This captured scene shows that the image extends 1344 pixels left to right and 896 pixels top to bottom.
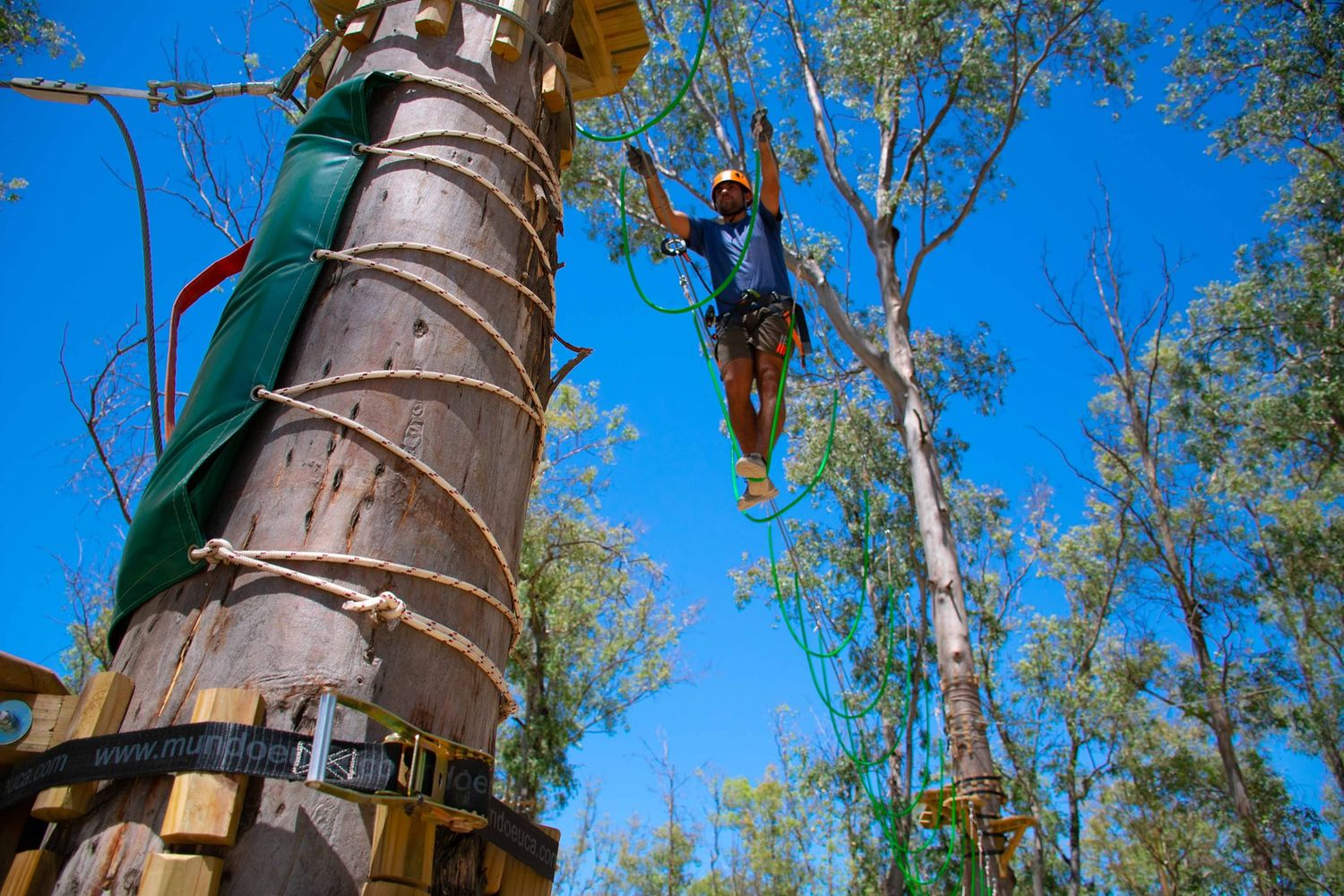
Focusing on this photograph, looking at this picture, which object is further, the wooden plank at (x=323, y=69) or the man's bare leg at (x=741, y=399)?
the man's bare leg at (x=741, y=399)

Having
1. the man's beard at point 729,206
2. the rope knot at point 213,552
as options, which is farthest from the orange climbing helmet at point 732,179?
the rope knot at point 213,552

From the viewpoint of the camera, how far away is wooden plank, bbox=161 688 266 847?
105 centimetres

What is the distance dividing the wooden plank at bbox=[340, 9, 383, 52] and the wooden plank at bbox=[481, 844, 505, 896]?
1673 millimetres

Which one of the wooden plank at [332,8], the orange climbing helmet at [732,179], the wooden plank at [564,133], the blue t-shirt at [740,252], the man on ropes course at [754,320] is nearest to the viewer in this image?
the wooden plank at [564,133]

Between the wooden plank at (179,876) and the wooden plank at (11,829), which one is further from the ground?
the wooden plank at (11,829)

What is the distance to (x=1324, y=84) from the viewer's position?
466 inches

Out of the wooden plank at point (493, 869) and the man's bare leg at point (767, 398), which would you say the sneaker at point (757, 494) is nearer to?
the man's bare leg at point (767, 398)

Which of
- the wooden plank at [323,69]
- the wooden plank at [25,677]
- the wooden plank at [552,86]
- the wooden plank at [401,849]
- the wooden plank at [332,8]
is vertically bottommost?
the wooden plank at [401,849]

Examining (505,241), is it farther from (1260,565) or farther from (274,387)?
(1260,565)

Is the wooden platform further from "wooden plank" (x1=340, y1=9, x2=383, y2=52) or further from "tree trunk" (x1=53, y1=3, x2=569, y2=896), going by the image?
"tree trunk" (x1=53, y1=3, x2=569, y2=896)

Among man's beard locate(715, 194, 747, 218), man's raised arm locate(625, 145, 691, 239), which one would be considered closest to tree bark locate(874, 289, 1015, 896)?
man's beard locate(715, 194, 747, 218)

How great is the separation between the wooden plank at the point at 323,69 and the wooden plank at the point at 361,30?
16cm

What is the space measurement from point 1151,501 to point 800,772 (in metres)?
7.50

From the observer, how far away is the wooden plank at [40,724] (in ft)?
4.25
